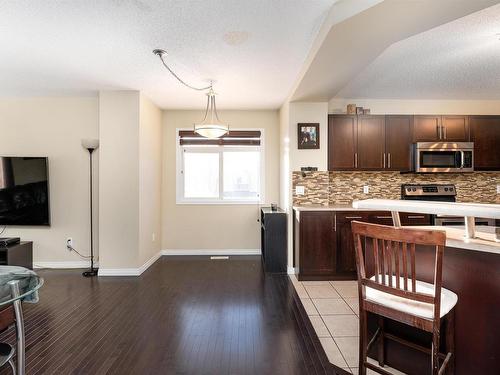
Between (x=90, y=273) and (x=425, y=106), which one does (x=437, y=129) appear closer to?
(x=425, y=106)

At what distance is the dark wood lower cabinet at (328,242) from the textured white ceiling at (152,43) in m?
1.86

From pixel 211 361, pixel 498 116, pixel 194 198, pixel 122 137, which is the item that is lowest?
pixel 211 361

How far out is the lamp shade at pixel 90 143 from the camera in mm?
3998

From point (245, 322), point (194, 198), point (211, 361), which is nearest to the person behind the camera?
point (211, 361)

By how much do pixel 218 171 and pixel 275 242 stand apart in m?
1.75

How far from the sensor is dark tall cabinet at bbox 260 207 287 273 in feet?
13.3

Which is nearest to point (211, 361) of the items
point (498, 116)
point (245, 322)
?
point (245, 322)

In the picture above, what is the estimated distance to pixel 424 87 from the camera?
379 cm

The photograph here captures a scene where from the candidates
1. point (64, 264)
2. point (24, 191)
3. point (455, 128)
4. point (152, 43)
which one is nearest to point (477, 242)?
point (152, 43)

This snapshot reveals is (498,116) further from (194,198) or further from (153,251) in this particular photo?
(153,251)

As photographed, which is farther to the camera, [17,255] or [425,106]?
[425,106]

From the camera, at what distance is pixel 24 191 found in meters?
4.04

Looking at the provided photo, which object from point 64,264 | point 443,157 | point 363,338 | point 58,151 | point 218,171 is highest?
point 58,151

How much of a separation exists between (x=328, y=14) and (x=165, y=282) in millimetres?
3465
